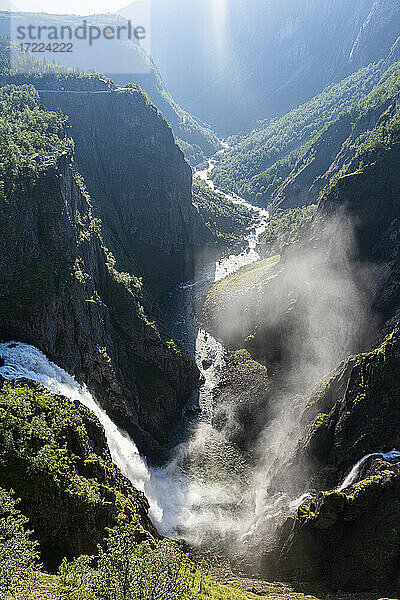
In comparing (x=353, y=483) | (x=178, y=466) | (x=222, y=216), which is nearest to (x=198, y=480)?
(x=178, y=466)

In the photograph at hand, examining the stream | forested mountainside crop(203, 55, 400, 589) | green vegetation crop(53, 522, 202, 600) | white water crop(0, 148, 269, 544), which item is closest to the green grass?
forested mountainside crop(203, 55, 400, 589)

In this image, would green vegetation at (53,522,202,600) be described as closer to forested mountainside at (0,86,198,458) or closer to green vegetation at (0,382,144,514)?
green vegetation at (0,382,144,514)

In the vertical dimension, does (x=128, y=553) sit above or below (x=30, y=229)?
below

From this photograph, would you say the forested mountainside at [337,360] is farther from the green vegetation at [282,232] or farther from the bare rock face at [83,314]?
the green vegetation at [282,232]

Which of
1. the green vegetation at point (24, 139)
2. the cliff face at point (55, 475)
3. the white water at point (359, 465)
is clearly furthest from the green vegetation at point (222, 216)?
the cliff face at point (55, 475)

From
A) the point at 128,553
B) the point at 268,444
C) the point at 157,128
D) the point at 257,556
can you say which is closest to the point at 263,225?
the point at 157,128

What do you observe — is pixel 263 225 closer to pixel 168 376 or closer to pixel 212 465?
pixel 168 376
